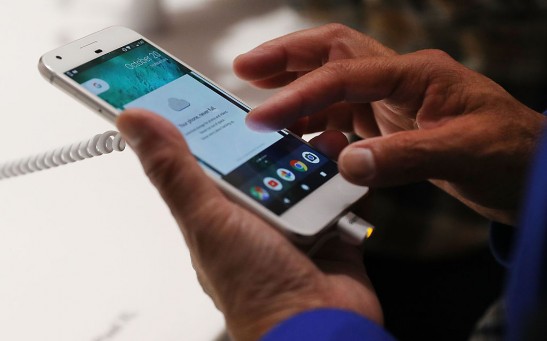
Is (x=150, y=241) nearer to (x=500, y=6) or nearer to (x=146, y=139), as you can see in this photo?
(x=146, y=139)

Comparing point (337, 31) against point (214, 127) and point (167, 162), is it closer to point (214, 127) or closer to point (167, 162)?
point (214, 127)

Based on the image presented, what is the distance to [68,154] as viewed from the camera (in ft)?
1.92

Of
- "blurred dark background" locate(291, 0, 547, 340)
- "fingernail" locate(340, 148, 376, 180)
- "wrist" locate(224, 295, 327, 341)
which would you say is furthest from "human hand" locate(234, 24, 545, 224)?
"blurred dark background" locate(291, 0, 547, 340)

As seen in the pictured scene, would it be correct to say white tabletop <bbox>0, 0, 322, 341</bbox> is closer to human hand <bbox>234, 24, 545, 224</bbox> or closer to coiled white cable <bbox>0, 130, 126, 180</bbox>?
coiled white cable <bbox>0, 130, 126, 180</bbox>

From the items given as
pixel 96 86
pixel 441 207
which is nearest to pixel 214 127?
pixel 96 86

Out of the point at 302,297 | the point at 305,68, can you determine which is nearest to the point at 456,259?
the point at 305,68

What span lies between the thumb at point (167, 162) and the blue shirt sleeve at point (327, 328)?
10cm

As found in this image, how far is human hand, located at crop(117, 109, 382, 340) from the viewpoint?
0.42 meters

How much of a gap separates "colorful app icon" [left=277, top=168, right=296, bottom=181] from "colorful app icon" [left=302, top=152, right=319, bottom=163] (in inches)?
1.1

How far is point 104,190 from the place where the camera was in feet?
2.20

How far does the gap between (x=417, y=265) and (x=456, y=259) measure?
0.23 ft

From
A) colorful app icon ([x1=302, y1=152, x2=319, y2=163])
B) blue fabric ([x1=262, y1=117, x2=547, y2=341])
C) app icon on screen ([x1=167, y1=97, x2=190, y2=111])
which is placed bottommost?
colorful app icon ([x1=302, y1=152, x2=319, y2=163])

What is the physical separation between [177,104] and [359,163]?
180 millimetres

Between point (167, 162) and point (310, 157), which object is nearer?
point (167, 162)
